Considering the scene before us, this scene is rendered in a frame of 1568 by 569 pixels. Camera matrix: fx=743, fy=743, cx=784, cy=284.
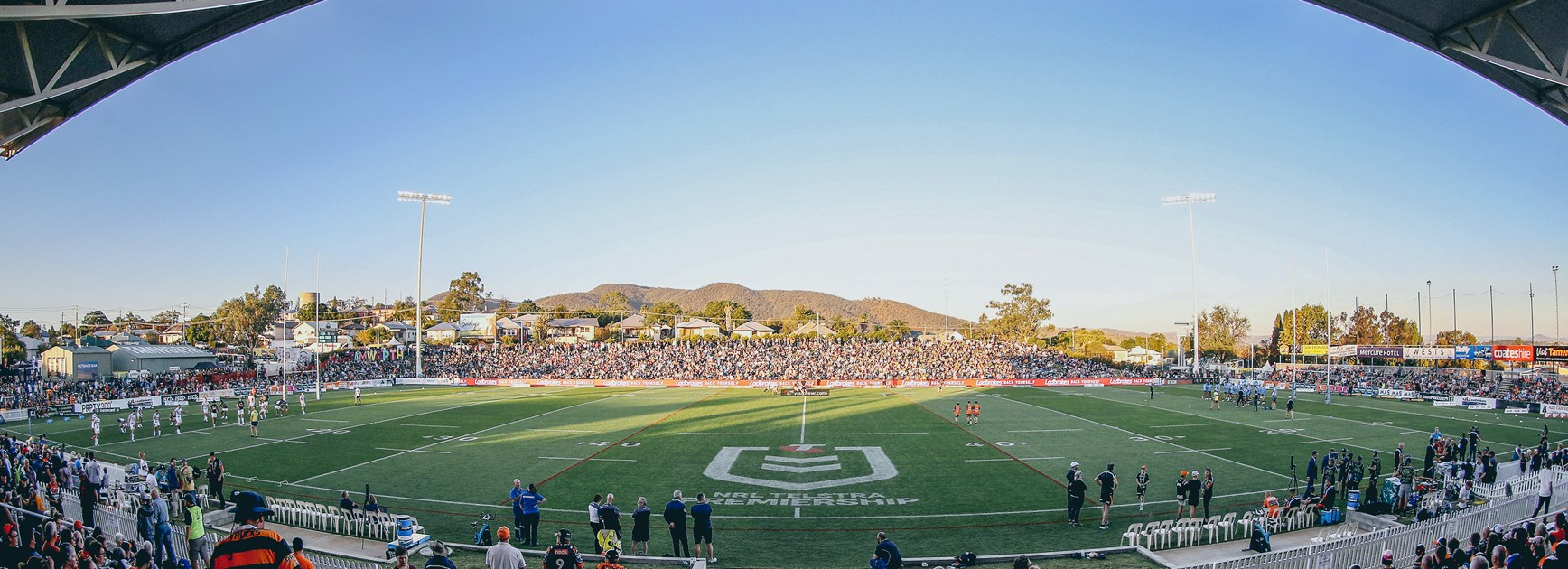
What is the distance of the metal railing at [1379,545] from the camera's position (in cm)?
1152

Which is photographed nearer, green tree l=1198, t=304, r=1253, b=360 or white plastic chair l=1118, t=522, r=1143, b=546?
white plastic chair l=1118, t=522, r=1143, b=546

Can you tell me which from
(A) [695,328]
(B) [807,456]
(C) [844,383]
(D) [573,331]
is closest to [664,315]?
(A) [695,328]

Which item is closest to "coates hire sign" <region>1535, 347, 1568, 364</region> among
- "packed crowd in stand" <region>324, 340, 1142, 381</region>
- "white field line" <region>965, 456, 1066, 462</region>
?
"packed crowd in stand" <region>324, 340, 1142, 381</region>

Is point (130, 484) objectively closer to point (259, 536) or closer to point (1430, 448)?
point (259, 536)

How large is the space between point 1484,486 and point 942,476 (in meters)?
13.3

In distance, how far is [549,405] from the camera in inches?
1813

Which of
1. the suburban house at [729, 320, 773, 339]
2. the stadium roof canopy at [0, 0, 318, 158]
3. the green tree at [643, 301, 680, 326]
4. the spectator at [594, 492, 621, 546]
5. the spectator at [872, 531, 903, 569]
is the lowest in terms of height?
the spectator at [594, 492, 621, 546]

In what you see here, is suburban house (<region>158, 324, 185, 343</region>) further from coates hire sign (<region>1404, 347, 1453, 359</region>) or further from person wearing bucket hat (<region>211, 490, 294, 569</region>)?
coates hire sign (<region>1404, 347, 1453, 359</region>)

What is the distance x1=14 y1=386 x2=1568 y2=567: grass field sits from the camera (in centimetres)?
1728

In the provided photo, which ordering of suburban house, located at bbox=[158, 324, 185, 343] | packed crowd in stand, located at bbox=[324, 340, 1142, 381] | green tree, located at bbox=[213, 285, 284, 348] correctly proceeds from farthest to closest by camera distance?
1. suburban house, located at bbox=[158, 324, 185, 343]
2. green tree, located at bbox=[213, 285, 284, 348]
3. packed crowd in stand, located at bbox=[324, 340, 1142, 381]

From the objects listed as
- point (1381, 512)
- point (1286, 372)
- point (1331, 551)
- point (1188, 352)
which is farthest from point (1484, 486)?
point (1188, 352)

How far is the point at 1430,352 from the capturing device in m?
62.5

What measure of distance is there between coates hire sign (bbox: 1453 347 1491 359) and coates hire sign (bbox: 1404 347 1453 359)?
621mm

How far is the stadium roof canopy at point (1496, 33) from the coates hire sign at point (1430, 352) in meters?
64.0
